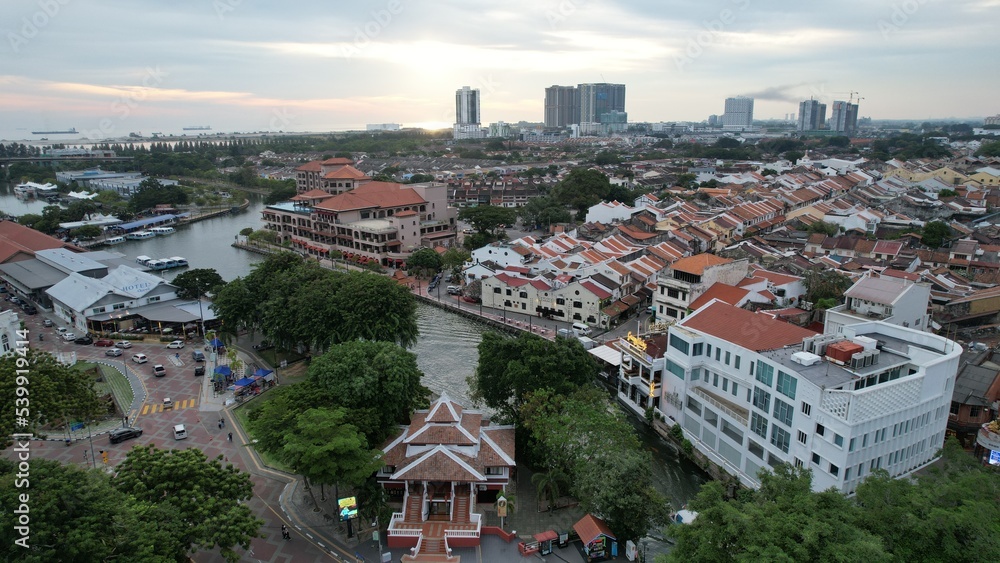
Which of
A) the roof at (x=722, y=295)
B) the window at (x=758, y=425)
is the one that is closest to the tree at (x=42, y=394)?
the window at (x=758, y=425)

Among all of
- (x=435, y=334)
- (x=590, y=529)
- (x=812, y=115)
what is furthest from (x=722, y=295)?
(x=812, y=115)

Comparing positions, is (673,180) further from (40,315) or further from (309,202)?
(40,315)

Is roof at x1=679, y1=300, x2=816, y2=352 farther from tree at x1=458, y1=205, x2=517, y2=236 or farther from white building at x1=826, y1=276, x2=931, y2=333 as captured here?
Result: tree at x1=458, y1=205, x2=517, y2=236

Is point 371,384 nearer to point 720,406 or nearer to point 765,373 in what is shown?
point 720,406

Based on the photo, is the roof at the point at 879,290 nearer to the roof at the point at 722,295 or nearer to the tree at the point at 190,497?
the roof at the point at 722,295

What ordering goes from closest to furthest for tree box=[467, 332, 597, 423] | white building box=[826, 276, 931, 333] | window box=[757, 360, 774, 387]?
window box=[757, 360, 774, 387] < tree box=[467, 332, 597, 423] < white building box=[826, 276, 931, 333]

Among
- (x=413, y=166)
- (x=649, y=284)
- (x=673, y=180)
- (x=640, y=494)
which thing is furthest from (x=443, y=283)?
(x=413, y=166)

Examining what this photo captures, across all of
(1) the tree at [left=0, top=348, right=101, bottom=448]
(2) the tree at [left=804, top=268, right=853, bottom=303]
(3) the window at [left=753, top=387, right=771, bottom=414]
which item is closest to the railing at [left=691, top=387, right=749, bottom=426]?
(3) the window at [left=753, top=387, right=771, bottom=414]
